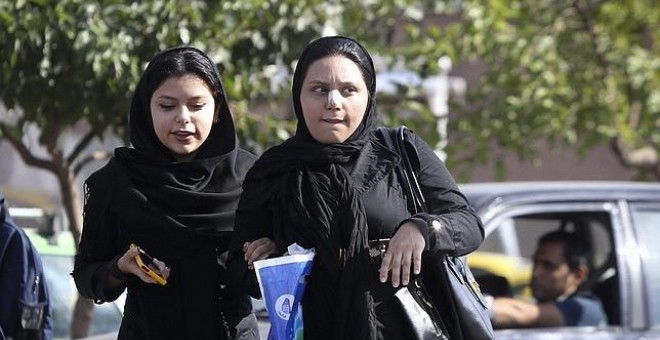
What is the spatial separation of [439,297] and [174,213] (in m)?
0.74

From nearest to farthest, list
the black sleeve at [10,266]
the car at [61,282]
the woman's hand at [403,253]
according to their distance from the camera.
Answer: the woman's hand at [403,253] < the black sleeve at [10,266] < the car at [61,282]

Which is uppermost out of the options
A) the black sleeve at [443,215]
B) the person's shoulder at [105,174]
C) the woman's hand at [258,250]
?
the person's shoulder at [105,174]

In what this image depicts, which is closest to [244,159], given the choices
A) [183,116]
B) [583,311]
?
[183,116]

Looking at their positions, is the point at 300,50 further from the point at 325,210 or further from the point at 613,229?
the point at 325,210

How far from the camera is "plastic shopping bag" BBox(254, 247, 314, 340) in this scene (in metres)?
3.24

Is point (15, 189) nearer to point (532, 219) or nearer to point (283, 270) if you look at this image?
point (532, 219)

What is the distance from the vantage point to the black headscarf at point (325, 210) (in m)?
3.26

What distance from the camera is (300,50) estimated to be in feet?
19.1

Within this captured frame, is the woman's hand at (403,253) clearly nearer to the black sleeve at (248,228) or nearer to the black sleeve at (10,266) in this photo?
the black sleeve at (248,228)

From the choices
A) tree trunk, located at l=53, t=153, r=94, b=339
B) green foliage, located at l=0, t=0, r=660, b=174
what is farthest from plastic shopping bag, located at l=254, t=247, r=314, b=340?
tree trunk, located at l=53, t=153, r=94, b=339

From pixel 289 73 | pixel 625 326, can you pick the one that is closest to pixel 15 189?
pixel 289 73

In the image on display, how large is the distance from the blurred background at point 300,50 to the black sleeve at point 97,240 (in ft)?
5.28

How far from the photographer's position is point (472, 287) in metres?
3.45


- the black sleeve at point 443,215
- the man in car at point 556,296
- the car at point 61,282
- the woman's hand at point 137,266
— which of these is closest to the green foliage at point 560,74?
the man in car at point 556,296
